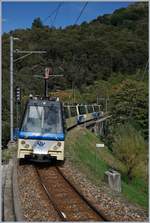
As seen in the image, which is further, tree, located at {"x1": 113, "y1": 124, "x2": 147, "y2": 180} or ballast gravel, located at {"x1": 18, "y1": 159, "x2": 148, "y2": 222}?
tree, located at {"x1": 113, "y1": 124, "x2": 147, "y2": 180}

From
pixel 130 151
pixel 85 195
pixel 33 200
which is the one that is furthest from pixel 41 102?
pixel 130 151

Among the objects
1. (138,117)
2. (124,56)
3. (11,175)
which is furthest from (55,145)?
(124,56)

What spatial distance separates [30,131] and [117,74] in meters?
90.8

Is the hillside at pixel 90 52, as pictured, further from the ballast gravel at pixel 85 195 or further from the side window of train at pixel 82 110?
the ballast gravel at pixel 85 195

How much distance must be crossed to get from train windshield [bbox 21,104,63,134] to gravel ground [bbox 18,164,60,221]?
1795mm

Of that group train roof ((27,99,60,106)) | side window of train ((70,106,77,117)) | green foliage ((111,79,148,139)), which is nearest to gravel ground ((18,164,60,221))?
train roof ((27,99,60,106))

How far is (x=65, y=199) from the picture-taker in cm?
1184

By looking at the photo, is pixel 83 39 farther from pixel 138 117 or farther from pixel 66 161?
pixel 66 161

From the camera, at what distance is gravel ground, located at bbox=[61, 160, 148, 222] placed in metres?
10.2

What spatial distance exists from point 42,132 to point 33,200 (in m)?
5.49

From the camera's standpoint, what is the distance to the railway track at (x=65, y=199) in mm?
10007

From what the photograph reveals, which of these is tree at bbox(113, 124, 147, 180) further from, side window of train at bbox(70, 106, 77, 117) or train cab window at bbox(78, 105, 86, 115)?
train cab window at bbox(78, 105, 86, 115)

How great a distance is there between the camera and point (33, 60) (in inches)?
2441

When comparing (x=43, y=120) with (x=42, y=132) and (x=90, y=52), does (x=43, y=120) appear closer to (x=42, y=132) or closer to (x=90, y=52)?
(x=42, y=132)
